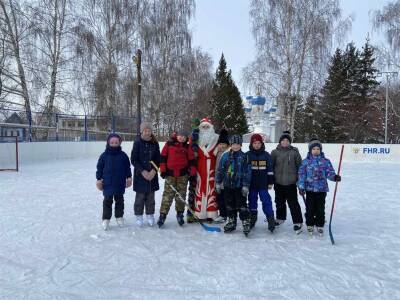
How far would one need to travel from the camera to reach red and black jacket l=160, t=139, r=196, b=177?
473cm

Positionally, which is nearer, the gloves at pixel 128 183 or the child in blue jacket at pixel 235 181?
the child in blue jacket at pixel 235 181

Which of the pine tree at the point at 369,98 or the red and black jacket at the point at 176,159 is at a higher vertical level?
the pine tree at the point at 369,98

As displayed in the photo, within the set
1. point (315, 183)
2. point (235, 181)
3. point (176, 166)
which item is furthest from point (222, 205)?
point (315, 183)

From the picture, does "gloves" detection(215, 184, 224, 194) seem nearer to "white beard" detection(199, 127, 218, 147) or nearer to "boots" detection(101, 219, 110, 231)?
"white beard" detection(199, 127, 218, 147)

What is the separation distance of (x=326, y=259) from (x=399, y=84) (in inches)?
1026

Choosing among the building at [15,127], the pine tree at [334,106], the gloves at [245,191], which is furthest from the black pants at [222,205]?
the pine tree at [334,106]

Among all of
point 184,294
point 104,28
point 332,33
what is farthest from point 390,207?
point 104,28

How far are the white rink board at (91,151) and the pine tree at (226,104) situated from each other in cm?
1465

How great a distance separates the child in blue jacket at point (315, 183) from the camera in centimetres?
439

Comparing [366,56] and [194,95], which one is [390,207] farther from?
[366,56]

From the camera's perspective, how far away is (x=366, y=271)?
337 centimetres

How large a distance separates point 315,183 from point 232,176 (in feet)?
3.22

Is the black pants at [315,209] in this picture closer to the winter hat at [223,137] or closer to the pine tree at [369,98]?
the winter hat at [223,137]

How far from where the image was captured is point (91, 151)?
18.3m
